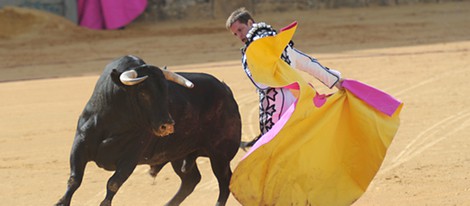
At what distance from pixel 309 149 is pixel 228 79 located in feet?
24.2

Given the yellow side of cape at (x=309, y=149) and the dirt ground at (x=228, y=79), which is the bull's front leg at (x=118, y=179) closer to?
the yellow side of cape at (x=309, y=149)

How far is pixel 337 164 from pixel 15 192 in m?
3.00

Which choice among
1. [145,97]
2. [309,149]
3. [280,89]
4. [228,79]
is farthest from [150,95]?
[228,79]

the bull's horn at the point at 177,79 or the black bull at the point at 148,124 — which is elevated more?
the bull's horn at the point at 177,79

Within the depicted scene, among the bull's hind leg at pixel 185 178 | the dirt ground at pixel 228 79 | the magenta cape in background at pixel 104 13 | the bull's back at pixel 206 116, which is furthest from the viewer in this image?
the magenta cape in background at pixel 104 13

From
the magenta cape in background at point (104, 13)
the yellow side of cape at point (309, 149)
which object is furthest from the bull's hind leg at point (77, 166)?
the magenta cape in background at point (104, 13)

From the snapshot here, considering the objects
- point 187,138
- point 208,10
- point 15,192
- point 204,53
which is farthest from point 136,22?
point 187,138

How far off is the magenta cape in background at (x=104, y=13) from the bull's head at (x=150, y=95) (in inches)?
514

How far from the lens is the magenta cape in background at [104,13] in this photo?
20.0 m

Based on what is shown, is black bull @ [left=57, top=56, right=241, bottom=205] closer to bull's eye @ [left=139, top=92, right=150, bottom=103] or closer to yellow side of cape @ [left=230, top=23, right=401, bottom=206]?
bull's eye @ [left=139, top=92, right=150, bottom=103]

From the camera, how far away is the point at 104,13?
20109 mm

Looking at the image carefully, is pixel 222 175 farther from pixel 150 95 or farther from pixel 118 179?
pixel 150 95

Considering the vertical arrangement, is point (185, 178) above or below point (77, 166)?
below

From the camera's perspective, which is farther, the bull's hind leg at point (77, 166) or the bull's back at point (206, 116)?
the bull's back at point (206, 116)
